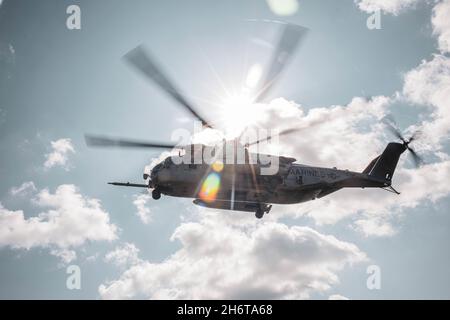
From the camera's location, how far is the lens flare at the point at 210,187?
108 feet

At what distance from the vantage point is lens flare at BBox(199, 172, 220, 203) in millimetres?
32969

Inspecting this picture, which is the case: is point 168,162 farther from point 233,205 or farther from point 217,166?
point 233,205

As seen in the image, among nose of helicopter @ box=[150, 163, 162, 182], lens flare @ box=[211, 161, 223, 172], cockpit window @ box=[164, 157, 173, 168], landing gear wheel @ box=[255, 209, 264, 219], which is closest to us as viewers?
nose of helicopter @ box=[150, 163, 162, 182]

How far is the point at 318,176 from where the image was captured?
37.9 m

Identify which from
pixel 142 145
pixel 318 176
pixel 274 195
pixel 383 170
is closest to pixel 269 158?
pixel 274 195

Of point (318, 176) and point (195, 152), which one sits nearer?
point (195, 152)

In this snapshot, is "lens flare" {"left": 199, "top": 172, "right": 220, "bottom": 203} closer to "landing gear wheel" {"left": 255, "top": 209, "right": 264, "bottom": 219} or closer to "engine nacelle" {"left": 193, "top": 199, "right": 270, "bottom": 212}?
"engine nacelle" {"left": 193, "top": 199, "right": 270, "bottom": 212}

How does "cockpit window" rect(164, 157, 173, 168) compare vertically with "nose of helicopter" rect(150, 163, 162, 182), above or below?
above

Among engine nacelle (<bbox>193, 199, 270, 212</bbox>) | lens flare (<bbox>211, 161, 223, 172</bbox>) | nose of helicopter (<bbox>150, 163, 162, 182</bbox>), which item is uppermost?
lens flare (<bbox>211, 161, 223, 172</bbox>)

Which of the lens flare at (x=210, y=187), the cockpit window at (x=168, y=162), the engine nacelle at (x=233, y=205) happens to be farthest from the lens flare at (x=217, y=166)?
the cockpit window at (x=168, y=162)

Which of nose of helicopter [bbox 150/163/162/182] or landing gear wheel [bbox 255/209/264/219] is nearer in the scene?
nose of helicopter [bbox 150/163/162/182]

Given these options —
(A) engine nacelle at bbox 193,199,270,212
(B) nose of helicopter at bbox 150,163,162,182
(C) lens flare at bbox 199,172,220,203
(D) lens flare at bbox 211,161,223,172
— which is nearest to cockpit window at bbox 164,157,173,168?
(B) nose of helicopter at bbox 150,163,162,182
